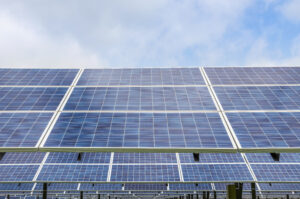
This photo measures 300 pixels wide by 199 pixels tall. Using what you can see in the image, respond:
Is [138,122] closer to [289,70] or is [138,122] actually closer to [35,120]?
[35,120]

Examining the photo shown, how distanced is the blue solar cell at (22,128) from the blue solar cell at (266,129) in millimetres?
6577

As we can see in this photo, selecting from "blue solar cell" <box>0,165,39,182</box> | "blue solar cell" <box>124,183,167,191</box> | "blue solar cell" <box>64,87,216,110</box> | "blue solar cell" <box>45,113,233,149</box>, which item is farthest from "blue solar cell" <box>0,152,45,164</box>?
"blue solar cell" <box>45,113,233,149</box>

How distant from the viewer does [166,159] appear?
25250 millimetres

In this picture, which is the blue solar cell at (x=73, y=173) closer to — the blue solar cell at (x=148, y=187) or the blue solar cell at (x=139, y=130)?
the blue solar cell at (x=148, y=187)

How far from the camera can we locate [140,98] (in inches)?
463

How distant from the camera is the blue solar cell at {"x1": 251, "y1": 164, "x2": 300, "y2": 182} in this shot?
23.5 m

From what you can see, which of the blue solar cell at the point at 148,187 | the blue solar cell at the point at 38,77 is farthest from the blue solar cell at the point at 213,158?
the blue solar cell at the point at 38,77

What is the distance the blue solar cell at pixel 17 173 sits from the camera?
22469mm

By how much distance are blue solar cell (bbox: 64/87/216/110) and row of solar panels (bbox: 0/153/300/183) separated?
1189cm

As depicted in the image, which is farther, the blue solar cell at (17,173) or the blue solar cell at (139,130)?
the blue solar cell at (17,173)

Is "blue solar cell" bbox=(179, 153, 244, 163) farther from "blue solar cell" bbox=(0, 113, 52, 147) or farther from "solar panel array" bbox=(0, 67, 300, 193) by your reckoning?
"blue solar cell" bbox=(0, 113, 52, 147)

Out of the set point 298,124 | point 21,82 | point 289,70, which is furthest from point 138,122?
point 289,70

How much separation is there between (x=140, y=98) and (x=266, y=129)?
16.2ft

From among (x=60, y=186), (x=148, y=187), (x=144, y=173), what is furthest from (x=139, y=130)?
(x=60, y=186)
